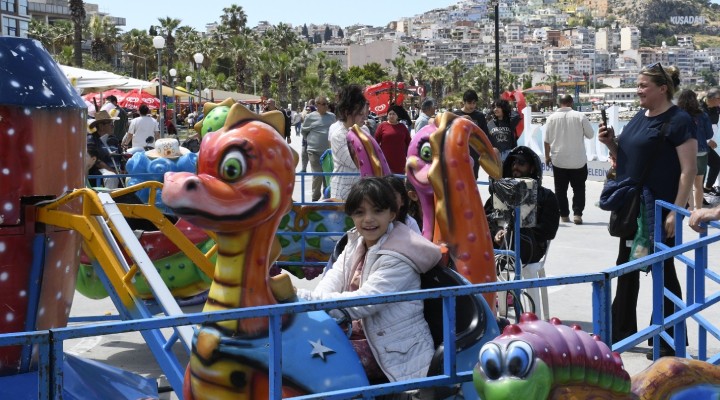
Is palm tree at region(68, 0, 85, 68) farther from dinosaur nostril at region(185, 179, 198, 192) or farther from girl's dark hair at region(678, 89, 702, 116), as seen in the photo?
dinosaur nostril at region(185, 179, 198, 192)

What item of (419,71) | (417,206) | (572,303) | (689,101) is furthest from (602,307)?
(419,71)

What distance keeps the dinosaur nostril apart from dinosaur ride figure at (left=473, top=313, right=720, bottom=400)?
126cm

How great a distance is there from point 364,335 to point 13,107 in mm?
1706

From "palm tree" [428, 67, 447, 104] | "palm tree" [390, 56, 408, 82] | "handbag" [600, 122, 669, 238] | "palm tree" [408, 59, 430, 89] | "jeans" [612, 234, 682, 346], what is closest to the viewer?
"handbag" [600, 122, 669, 238]

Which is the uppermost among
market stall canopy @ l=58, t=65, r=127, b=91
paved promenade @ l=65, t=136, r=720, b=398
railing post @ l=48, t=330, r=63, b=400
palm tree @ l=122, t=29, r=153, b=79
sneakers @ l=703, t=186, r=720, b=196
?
palm tree @ l=122, t=29, r=153, b=79

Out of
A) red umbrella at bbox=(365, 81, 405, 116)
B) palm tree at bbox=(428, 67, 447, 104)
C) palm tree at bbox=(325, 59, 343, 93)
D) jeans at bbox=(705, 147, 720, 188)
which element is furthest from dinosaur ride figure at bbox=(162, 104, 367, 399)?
palm tree at bbox=(428, 67, 447, 104)

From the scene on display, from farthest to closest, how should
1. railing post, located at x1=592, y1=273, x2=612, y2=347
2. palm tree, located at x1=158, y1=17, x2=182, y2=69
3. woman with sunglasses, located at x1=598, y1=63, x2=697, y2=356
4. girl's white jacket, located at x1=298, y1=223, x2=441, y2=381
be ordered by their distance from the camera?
palm tree, located at x1=158, y1=17, x2=182, y2=69, woman with sunglasses, located at x1=598, y1=63, x2=697, y2=356, girl's white jacket, located at x1=298, y1=223, x2=441, y2=381, railing post, located at x1=592, y1=273, x2=612, y2=347

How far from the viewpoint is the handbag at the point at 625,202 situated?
6.08 meters

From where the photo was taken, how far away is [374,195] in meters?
4.05

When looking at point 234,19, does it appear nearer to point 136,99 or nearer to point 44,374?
point 136,99

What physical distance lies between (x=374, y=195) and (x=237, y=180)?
654 millimetres

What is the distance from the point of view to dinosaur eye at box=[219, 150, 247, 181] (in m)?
3.67

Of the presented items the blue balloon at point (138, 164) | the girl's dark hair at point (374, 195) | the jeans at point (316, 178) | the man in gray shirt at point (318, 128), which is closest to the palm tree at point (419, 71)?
the jeans at point (316, 178)

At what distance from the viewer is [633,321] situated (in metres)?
6.43
